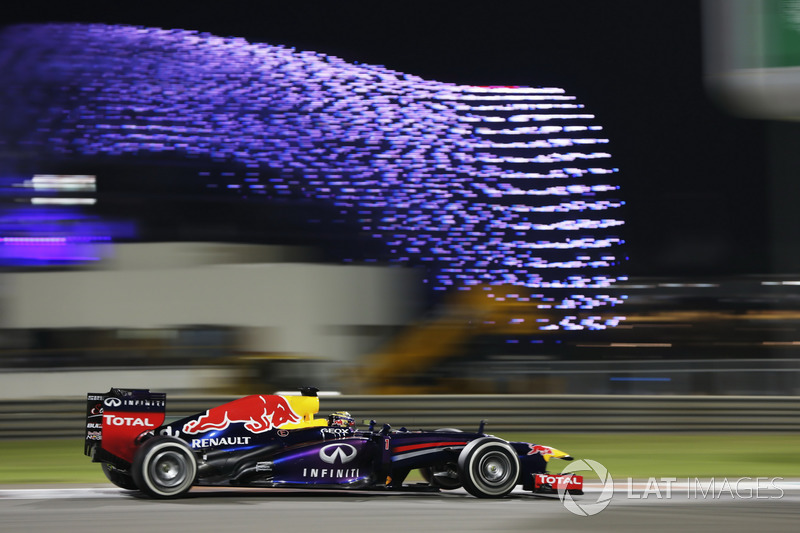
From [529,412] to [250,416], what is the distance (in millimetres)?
5691

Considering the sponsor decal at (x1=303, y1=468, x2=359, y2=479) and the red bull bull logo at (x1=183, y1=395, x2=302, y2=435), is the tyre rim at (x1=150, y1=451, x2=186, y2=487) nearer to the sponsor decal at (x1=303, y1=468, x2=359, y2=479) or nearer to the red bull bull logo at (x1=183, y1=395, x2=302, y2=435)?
the red bull bull logo at (x1=183, y1=395, x2=302, y2=435)

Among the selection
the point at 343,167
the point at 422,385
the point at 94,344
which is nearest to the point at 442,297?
the point at 422,385

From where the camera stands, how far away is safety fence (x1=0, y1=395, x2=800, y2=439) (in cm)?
1202

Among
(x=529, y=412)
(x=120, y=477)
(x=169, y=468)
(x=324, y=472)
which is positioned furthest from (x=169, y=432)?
(x=529, y=412)

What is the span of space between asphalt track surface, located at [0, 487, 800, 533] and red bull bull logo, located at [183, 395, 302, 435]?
502 millimetres

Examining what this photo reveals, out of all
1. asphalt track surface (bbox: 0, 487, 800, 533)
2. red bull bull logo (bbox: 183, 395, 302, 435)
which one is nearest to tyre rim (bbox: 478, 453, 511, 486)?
asphalt track surface (bbox: 0, 487, 800, 533)

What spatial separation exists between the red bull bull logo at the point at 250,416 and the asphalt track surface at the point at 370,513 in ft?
1.65

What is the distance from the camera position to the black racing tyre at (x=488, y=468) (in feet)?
23.5

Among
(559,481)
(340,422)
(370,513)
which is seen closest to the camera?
(370,513)

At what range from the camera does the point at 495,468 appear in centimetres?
721

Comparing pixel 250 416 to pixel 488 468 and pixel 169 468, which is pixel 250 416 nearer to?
pixel 169 468

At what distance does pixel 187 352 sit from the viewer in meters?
20.3

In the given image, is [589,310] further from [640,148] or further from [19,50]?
[19,50]

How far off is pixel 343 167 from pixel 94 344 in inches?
432
